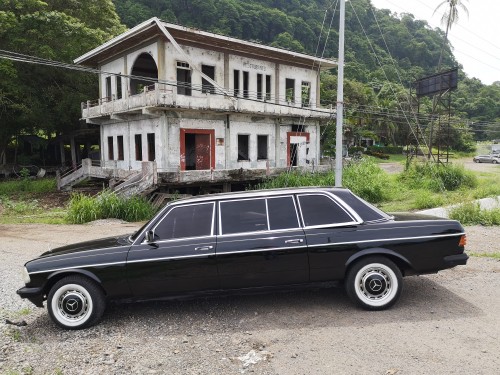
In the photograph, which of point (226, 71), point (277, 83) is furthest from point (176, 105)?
point (277, 83)

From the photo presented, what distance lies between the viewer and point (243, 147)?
26.5 m

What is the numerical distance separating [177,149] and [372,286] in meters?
18.6

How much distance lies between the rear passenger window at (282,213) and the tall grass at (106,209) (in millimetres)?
12067

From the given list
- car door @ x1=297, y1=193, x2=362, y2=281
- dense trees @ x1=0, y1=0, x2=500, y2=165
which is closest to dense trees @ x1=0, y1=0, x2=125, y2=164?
dense trees @ x1=0, y1=0, x2=500, y2=165

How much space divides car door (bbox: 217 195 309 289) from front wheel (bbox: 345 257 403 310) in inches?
25.3

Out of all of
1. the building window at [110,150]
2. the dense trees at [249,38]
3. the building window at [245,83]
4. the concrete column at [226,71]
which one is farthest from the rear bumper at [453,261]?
the building window at [110,150]

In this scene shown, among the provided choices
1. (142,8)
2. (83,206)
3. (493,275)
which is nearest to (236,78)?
(83,206)

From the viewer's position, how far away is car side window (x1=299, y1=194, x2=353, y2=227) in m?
5.52

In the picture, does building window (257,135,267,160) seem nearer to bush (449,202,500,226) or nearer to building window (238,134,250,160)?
building window (238,134,250,160)

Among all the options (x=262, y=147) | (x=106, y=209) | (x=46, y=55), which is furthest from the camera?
(x=46, y=55)

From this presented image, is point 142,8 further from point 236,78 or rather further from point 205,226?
point 205,226

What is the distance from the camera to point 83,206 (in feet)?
52.3

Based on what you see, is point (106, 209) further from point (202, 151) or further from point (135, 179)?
point (202, 151)

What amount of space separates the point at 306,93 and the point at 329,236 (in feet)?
86.6
